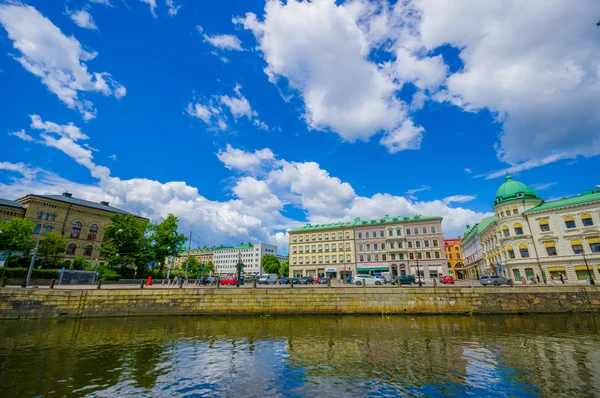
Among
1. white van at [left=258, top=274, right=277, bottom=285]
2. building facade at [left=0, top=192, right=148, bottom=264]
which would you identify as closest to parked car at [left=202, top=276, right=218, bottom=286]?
white van at [left=258, top=274, right=277, bottom=285]

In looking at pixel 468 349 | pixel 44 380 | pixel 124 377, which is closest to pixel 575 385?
pixel 468 349

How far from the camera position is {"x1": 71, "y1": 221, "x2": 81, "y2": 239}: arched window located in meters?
57.1

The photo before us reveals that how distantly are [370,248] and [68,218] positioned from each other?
67531 millimetres

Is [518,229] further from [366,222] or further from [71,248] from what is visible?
[71,248]

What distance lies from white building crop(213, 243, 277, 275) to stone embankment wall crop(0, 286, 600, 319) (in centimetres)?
12844

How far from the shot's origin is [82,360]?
1212 centimetres

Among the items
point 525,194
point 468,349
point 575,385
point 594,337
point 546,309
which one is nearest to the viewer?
point 575,385

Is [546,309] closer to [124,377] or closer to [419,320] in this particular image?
[419,320]

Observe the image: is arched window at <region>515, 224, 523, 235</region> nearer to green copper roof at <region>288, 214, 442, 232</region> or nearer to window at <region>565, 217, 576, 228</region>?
window at <region>565, 217, 576, 228</region>

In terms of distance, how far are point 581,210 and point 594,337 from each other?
36.5 meters

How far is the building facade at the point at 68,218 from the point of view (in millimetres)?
52500

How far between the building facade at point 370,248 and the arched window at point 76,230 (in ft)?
160

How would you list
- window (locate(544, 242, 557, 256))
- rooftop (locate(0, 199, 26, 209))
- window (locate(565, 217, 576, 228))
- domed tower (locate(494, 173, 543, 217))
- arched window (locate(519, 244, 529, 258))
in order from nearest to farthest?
window (locate(565, 217, 576, 228)) < window (locate(544, 242, 557, 256)) < arched window (locate(519, 244, 529, 258)) < domed tower (locate(494, 173, 543, 217)) < rooftop (locate(0, 199, 26, 209))

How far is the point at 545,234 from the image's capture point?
43.6 m
